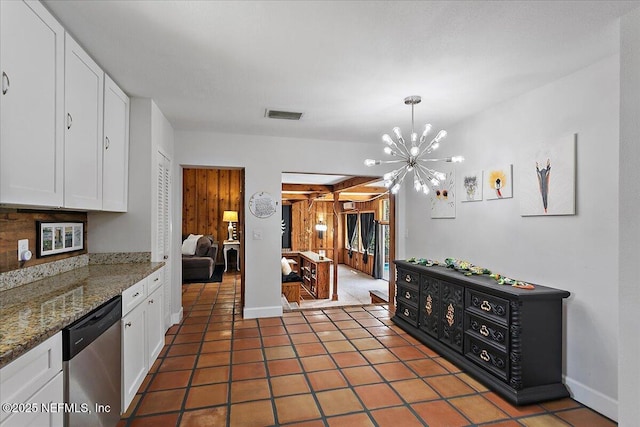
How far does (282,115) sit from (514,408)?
3.22m

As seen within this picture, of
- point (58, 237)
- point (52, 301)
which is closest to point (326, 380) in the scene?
point (52, 301)

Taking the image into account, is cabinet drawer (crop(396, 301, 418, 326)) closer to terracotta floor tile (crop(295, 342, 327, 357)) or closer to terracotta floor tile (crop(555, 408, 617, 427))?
terracotta floor tile (crop(295, 342, 327, 357))

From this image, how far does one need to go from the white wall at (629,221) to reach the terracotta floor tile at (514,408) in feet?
1.79

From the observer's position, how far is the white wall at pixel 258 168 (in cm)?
424

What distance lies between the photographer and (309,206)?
36.3 feet

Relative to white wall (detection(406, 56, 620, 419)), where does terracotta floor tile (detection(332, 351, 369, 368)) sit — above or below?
below

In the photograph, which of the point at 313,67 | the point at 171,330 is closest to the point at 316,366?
the point at 171,330

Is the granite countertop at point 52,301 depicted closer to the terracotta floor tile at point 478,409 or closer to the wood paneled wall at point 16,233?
the wood paneled wall at point 16,233

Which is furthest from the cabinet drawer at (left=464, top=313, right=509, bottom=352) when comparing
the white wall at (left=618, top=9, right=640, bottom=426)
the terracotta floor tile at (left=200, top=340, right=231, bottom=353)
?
the terracotta floor tile at (left=200, top=340, right=231, bottom=353)

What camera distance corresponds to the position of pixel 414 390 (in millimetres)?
2568

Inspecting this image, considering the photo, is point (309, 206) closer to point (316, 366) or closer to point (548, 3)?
point (316, 366)

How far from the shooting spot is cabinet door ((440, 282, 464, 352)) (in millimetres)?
2984

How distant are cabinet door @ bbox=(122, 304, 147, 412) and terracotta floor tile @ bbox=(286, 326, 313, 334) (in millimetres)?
1659

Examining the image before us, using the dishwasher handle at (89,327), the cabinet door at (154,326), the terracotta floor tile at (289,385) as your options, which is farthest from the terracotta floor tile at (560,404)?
the cabinet door at (154,326)
